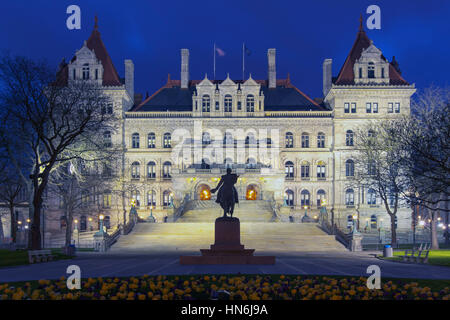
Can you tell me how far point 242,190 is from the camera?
215ft

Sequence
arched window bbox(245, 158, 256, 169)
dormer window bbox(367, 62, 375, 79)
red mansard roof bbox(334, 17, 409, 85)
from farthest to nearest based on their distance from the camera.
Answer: red mansard roof bbox(334, 17, 409, 85)
dormer window bbox(367, 62, 375, 79)
arched window bbox(245, 158, 256, 169)

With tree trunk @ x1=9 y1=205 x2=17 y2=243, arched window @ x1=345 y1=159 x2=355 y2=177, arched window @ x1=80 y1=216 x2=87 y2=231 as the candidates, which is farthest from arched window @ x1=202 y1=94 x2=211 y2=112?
tree trunk @ x1=9 y1=205 x2=17 y2=243

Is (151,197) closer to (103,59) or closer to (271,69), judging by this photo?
(103,59)

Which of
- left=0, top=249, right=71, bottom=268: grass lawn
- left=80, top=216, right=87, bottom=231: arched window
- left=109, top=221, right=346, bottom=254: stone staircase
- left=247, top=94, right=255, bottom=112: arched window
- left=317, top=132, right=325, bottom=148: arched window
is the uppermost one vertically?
left=247, top=94, right=255, bottom=112: arched window

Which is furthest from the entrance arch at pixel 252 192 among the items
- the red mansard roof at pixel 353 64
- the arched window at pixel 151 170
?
the red mansard roof at pixel 353 64

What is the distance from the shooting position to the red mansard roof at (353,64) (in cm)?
7138

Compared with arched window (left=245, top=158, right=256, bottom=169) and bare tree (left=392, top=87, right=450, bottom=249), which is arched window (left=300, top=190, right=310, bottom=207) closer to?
arched window (left=245, top=158, right=256, bottom=169)

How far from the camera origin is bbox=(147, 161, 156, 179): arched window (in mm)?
72625

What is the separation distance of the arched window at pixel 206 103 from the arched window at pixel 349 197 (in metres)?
23.7

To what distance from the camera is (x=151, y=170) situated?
2859 inches

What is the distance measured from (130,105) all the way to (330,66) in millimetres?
31829

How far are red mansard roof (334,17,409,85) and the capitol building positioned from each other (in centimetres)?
15

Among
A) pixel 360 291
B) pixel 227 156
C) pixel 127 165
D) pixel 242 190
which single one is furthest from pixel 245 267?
pixel 127 165
